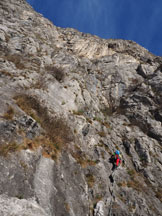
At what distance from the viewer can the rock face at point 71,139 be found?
732cm

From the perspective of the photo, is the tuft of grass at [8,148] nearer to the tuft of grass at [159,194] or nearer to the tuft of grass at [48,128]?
the tuft of grass at [48,128]

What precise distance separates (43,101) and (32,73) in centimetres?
558

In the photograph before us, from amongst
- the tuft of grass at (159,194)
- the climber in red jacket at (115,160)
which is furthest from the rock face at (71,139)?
the climber in red jacket at (115,160)

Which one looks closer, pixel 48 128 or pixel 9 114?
pixel 9 114

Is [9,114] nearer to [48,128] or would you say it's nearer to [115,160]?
[48,128]

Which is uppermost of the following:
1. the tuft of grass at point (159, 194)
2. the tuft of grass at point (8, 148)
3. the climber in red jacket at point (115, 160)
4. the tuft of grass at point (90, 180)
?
the climber in red jacket at point (115, 160)

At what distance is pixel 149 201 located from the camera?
1139 centimetres

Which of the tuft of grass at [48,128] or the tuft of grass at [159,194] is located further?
the tuft of grass at [159,194]

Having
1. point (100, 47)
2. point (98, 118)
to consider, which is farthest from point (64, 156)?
point (100, 47)

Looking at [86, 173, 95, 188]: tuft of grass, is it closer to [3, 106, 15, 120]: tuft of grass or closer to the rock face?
the rock face

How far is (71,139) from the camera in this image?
12.7m

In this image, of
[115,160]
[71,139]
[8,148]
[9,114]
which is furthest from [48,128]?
[115,160]

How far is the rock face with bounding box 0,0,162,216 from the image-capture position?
7316mm

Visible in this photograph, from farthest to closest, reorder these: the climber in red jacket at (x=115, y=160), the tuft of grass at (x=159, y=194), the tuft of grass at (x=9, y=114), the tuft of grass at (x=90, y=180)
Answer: the climber in red jacket at (x=115, y=160) < the tuft of grass at (x=159, y=194) < the tuft of grass at (x=90, y=180) < the tuft of grass at (x=9, y=114)
